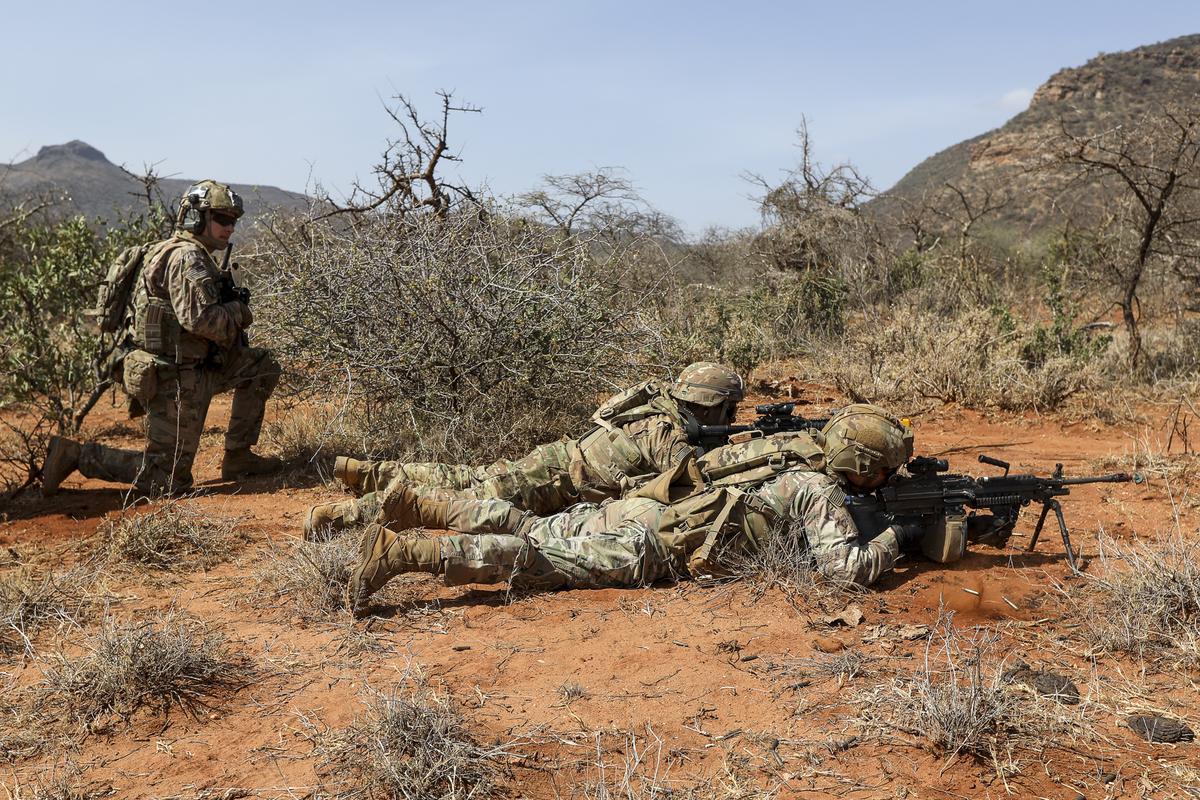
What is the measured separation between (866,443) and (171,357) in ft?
14.1

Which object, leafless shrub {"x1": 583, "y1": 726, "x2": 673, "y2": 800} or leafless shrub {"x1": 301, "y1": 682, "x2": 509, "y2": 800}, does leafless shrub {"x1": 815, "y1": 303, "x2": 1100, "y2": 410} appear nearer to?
leafless shrub {"x1": 583, "y1": 726, "x2": 673, "y2": 800}

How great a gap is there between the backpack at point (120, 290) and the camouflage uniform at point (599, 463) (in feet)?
6.74

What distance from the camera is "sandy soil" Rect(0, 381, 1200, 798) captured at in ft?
9.28

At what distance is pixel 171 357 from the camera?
5.79 metres

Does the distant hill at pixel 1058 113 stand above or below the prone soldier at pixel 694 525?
above

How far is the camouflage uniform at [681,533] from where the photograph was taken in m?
4.15

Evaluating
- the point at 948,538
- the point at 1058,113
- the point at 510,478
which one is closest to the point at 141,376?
the point at 510,478

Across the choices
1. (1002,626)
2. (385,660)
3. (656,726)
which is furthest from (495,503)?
(1002,626)

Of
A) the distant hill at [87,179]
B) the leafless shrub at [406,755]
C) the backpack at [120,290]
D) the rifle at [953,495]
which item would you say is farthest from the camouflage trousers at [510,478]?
the distant hill at [87,179]

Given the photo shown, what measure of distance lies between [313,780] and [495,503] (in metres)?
1.95

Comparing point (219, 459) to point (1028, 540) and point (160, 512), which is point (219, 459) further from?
point (1028, 540)

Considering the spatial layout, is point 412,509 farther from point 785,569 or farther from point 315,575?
point 785,569

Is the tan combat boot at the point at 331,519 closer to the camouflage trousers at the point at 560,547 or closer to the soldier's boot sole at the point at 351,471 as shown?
the soldier's boot sole at the point at 351,471

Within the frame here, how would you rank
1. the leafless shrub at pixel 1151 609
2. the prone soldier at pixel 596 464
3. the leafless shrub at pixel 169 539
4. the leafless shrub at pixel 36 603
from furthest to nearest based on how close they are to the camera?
the prone soldier at pixel 596 464 → the leafless shrub at pixel 169 539 → the leafless shrub at pixel 36 603 → the leafless shrub at pixel 1151 609
